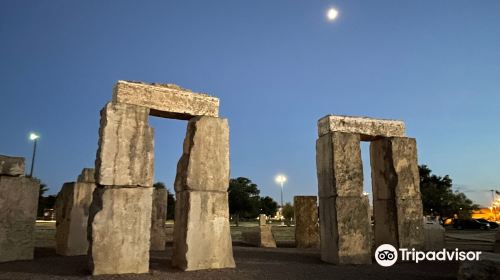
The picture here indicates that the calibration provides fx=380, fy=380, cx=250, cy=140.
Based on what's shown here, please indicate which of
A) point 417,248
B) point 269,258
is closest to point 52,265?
point 269,258

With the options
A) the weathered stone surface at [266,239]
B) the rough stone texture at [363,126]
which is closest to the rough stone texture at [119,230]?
the rough stone texture at [363,126]

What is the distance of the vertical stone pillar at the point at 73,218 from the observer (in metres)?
10.6

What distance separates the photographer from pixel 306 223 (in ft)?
46.7

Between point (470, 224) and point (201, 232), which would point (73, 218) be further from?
point (470, 224)

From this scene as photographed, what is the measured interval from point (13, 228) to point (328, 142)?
306 inches

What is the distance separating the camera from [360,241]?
27.7 feet

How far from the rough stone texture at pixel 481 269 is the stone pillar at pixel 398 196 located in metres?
3.37

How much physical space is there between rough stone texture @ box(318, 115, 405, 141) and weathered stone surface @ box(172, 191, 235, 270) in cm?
315

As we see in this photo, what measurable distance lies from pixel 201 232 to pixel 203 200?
603 millimetres

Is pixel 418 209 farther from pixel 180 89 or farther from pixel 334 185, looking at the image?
pixel 180 89

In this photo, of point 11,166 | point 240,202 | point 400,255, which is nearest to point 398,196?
point 400,255

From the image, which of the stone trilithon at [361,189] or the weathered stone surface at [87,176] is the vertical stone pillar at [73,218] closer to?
the weathered stone surface at [87,176]

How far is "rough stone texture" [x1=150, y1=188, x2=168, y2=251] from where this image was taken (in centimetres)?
1197

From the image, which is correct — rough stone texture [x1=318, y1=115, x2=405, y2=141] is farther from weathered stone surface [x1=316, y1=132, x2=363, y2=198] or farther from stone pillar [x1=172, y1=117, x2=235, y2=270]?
stone pillar [x1=172, y1=117, x2=235, y2=270]
